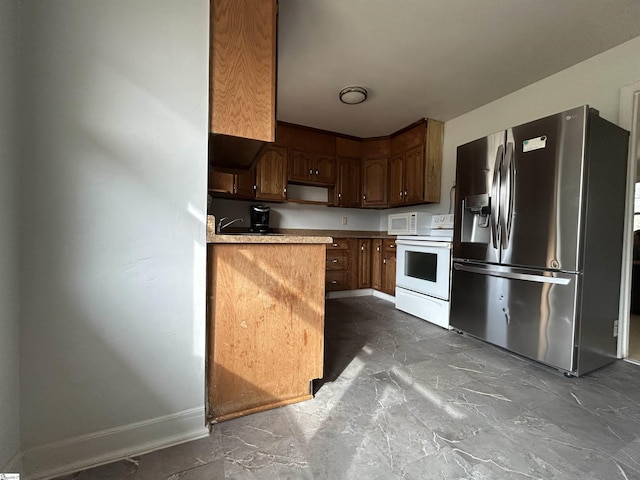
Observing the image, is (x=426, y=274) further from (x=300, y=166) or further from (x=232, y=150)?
(x=232, y=150)

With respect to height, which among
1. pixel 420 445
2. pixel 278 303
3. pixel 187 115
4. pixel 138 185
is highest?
pixel 187 115

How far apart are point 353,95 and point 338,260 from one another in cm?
211

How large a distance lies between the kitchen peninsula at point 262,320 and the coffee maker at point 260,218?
2347 millimetres

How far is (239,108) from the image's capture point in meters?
1.28

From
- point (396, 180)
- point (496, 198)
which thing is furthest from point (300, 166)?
point (496, 198)

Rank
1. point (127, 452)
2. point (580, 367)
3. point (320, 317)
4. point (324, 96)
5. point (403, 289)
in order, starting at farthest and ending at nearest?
point (403, 289) → point (324, 96) → point (580, 367) → point (320, 317) → point (127, 452)

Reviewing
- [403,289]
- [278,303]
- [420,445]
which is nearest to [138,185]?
[278,303]

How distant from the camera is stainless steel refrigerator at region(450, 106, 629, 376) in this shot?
1.74 metres

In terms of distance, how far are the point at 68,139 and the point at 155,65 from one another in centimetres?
44

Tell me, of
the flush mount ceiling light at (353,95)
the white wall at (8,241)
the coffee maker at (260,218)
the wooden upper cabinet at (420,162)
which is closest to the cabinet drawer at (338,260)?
the coffee maker at (260,218)

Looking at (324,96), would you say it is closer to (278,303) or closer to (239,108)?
(239,108)

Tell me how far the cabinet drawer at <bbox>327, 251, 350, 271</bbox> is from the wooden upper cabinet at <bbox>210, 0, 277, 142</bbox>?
2.67m

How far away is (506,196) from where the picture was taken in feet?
6.83

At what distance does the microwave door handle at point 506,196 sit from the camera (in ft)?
6.75
